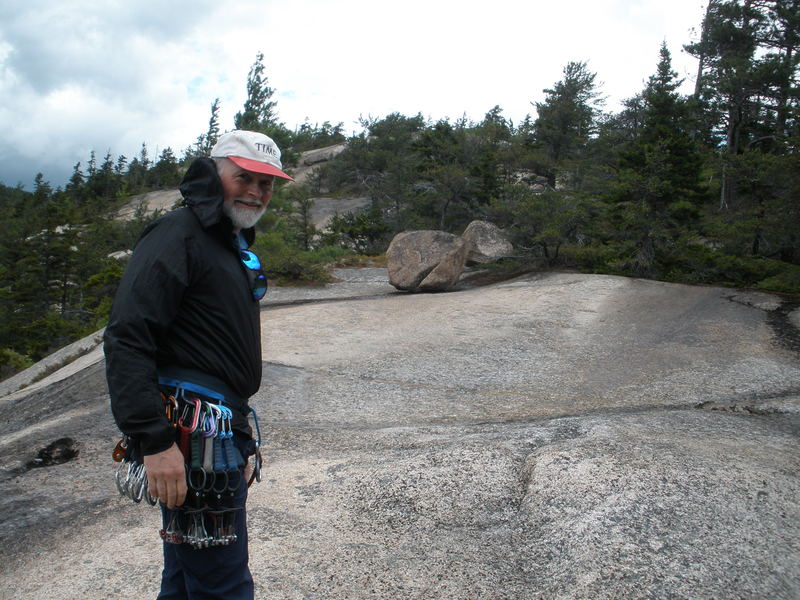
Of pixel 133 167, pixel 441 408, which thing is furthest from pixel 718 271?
pixel 133 167

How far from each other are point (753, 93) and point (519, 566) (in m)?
25.6

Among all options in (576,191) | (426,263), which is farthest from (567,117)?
(426,263)

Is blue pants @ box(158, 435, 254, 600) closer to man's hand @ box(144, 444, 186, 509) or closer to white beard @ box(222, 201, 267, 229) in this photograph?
man's hand @ box(144, 444, 186, 509)

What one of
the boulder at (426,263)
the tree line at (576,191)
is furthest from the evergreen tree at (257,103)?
the boulder at (426,263)

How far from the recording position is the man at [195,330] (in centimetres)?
189

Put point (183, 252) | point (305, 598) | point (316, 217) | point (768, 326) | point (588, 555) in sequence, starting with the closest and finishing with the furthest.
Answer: point (183, 252) → point (305, 598) → point (588, 555) → point (768, 326) → point (316, 217)

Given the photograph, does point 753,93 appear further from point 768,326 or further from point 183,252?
point 183,252

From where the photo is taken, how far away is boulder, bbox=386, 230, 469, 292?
14.3 metres

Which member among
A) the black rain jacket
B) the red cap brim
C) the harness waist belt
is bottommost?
the harness waist belt

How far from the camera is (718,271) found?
13508 millimetres

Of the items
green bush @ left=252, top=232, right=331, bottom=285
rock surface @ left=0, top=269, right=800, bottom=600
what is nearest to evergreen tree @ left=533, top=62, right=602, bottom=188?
green bush @ left=252, top=232, right=331, bottom=285

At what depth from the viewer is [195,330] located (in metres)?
2.10

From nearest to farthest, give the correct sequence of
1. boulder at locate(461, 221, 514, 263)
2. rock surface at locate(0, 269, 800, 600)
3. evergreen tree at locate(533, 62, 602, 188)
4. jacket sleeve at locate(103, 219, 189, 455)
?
jacket sleeve at locate(103, 219, 189, 455) < rock surface at locate(0, 269, 800, 600) < boulder at locate(461, 221, 514, 263) < evergreen tree at locate(533, 62, 602, 188)

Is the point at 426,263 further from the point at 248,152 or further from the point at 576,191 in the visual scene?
the point at 248,152
